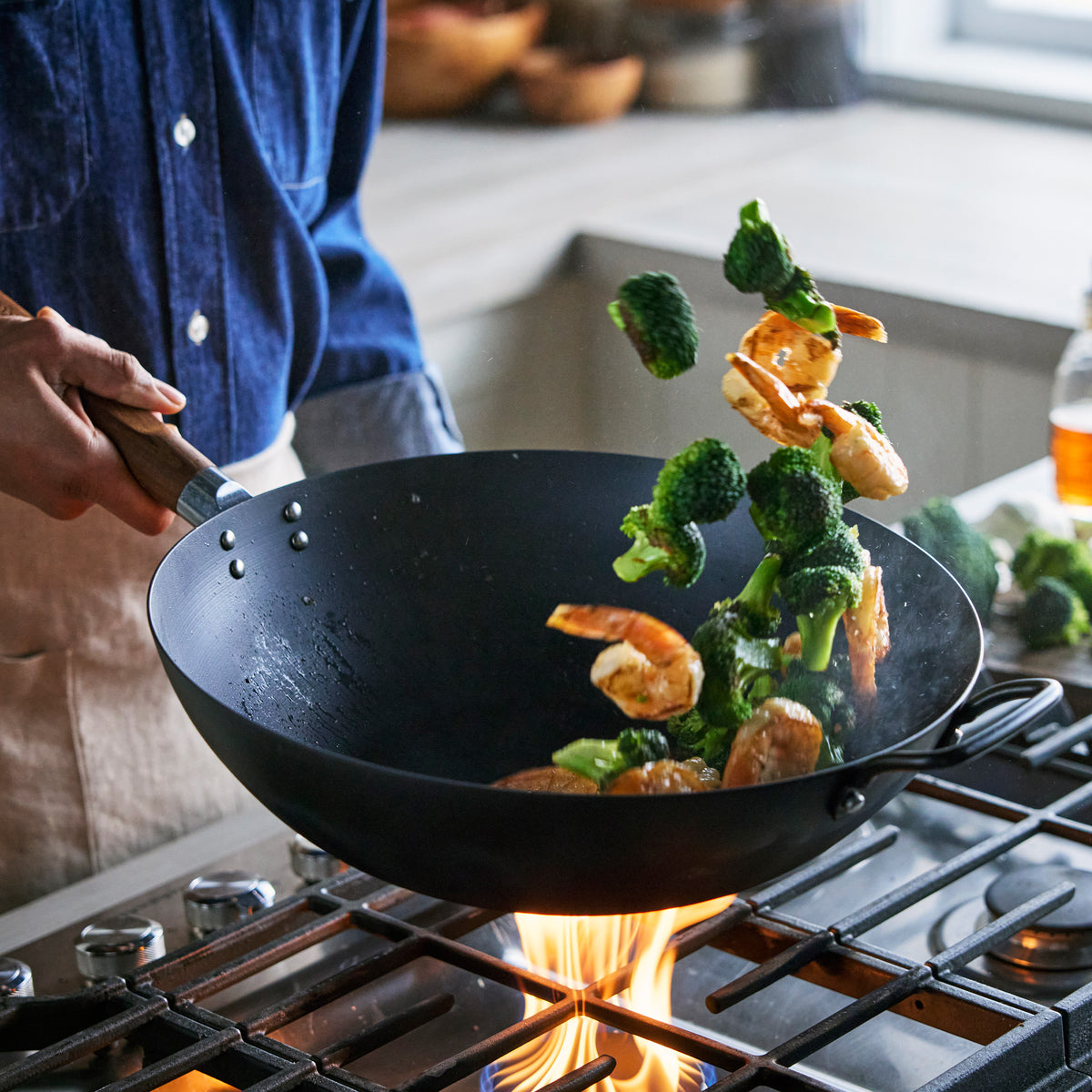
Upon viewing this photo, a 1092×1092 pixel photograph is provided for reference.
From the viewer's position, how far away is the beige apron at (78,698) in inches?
46.8

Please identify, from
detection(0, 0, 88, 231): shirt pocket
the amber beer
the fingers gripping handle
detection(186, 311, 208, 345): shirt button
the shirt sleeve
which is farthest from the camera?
the amber beer

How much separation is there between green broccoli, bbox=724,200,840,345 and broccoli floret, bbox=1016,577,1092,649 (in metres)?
0.52

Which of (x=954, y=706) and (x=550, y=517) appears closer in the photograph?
(x=954, y=706)

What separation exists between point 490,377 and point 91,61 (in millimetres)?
388

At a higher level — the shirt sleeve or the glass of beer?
the shirt sleeve

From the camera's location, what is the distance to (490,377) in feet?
3.40

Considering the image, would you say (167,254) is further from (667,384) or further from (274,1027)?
(274,1027)

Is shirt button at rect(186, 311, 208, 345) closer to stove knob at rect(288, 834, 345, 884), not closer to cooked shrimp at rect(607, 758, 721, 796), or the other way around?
stove knob at rect(288, 834, 345, 884)

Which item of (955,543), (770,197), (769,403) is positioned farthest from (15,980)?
(770,197)

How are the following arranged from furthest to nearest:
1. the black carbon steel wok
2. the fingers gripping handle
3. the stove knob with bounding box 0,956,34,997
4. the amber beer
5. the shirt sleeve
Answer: the amber beer → the shirt sleeve → the fingers gripping handle → the stove knob with bounding box 0,956,34,997 → the black carbon steel wok

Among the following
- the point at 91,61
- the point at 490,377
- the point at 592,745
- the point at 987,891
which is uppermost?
the point at 91,61

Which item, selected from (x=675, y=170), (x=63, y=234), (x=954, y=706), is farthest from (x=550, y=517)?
(x=675, y=170)

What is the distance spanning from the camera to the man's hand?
2.82 ft

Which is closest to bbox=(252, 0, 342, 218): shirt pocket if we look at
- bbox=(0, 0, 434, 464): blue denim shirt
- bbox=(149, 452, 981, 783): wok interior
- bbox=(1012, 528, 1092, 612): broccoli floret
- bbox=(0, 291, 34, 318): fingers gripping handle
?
bbox=(0, 0, 434, 464): blue denim shirt
